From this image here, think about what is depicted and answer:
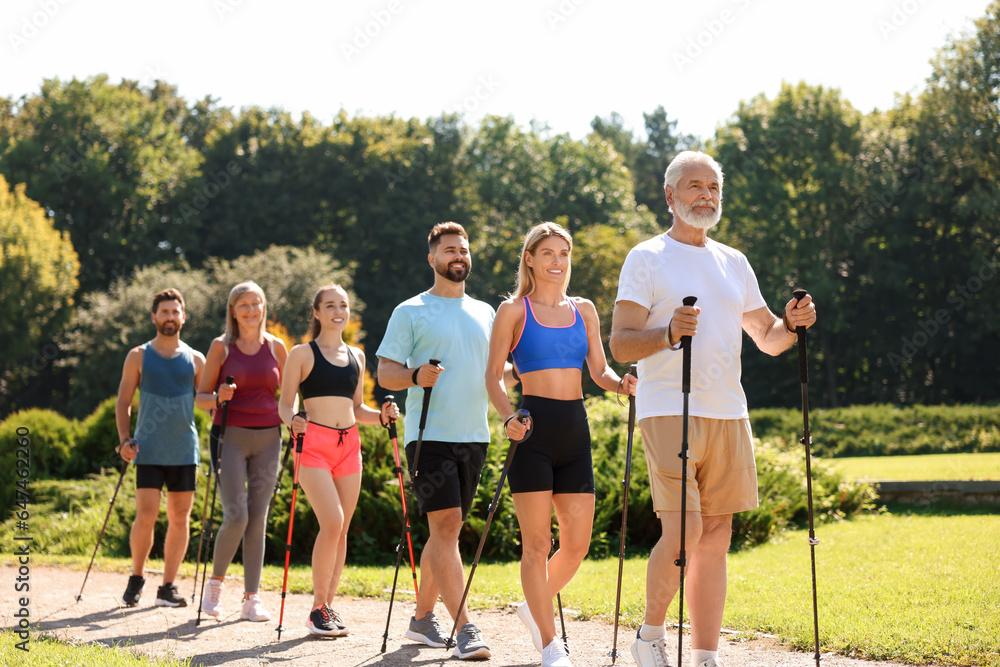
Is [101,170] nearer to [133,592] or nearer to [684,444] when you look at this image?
[133,592]

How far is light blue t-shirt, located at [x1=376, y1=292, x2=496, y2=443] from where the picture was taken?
17.2ft

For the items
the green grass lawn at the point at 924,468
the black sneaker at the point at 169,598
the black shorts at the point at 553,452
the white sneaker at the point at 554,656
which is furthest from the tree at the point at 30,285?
the white sneaker at the point at 554,656

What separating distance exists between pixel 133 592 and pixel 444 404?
329 centimetres

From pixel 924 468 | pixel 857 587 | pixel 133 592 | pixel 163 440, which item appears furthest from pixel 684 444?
pixel 924 468

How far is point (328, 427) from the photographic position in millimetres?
5895

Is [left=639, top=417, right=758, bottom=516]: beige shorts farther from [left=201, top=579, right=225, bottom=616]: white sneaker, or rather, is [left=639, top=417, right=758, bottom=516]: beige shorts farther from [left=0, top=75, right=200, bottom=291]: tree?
[left=0, top=75, right=200, bottom=291]: tree

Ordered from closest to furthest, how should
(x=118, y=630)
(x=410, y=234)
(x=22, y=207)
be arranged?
(x=118, y=630) < (x=22, y=207) < (x=410, y=234)

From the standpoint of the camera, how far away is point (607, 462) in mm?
9445

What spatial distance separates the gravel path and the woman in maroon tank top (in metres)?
0.33

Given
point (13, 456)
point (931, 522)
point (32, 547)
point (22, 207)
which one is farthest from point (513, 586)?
point (22, 207)

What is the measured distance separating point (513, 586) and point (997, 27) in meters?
32.9

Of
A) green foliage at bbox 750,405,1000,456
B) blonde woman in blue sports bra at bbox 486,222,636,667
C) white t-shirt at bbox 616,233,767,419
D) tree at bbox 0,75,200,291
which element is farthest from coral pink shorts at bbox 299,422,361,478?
tree at bbox 0,75,200,291

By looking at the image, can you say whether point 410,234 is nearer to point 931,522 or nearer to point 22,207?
point 22,207

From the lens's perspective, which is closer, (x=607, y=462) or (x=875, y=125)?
(x=607, y=462)
